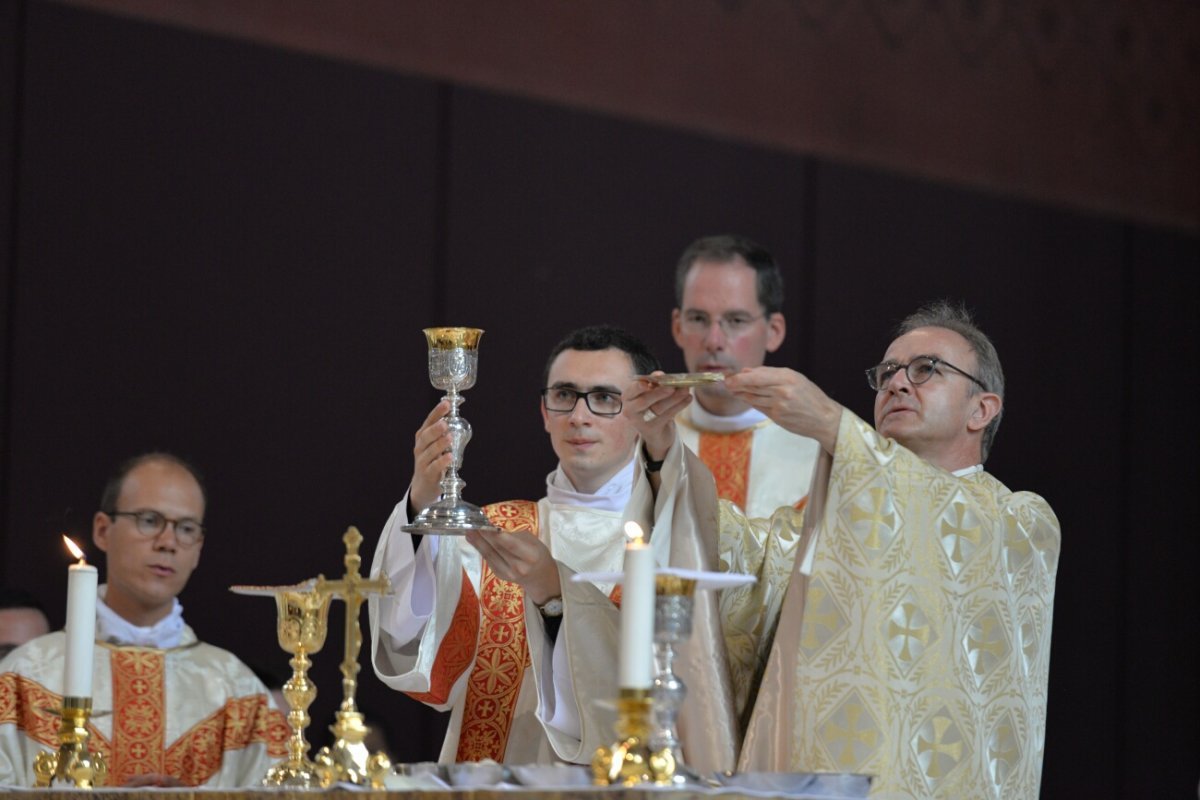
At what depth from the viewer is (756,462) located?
5301 mm

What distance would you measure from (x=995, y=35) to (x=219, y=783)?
181 inches

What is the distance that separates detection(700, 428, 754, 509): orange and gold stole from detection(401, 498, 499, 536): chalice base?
1805 millimetres

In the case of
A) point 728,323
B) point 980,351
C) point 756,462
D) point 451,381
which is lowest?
point 756,462

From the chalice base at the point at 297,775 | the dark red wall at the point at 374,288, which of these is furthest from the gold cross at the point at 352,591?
the dark red wall at the point at 374,288

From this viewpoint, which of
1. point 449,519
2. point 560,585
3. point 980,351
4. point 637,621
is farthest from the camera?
point 980,351

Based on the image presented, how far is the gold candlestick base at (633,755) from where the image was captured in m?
2.80

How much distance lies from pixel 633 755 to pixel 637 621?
0.21m

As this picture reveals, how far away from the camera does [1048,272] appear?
7.58 metres

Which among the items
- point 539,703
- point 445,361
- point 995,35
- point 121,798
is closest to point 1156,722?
point 995,35

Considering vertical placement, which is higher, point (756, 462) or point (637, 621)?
point (756, 462)

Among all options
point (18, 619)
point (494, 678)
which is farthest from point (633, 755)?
point (18, 619)

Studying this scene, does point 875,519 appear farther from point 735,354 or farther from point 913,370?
point 735,354

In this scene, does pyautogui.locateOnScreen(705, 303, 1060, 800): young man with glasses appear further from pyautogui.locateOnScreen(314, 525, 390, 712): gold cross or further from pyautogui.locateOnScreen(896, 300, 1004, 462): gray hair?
pyautogui.locateOnScreen(314, 525, 390, 712): gold cross

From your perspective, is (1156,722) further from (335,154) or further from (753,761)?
(753,761)
